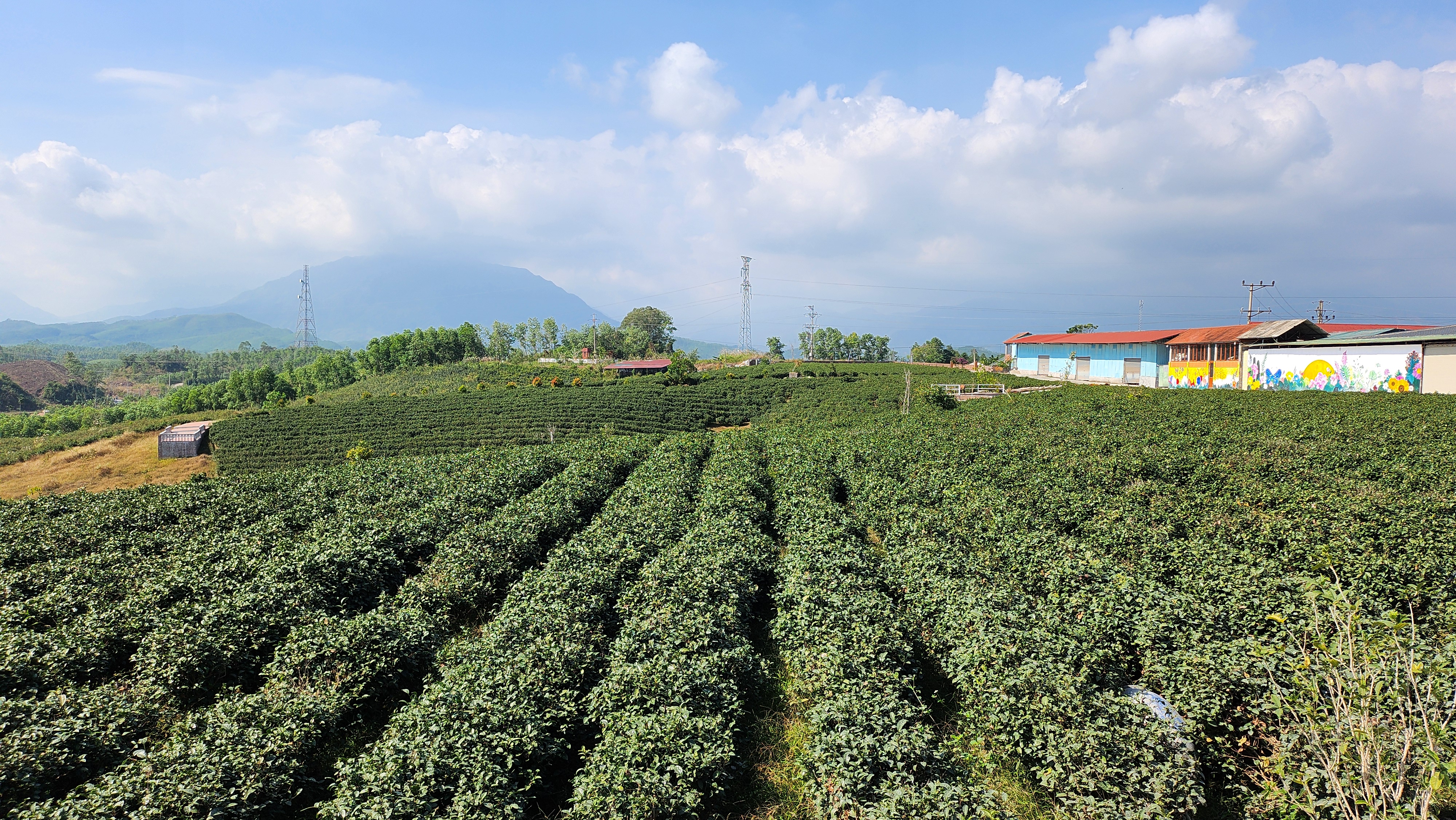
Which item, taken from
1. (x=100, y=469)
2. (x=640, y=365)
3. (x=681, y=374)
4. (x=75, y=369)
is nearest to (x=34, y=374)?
(x=75, y=369)

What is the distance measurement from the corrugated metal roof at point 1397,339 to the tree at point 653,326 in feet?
305

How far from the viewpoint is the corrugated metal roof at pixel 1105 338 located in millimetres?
49438

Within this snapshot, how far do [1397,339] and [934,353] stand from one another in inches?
2557

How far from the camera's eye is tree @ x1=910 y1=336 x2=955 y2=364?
95.9 m

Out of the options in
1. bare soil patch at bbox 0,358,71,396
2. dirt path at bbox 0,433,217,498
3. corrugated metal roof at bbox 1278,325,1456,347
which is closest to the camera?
corrugated metal roof at bbox 1278,325,1456,347

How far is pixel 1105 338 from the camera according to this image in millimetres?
53469

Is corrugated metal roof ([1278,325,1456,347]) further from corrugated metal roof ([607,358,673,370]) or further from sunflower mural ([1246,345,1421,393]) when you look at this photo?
corrugated metal roof ([607,358,673,370])

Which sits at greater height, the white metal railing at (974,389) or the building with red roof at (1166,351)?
the building with red roof at (1166,351)

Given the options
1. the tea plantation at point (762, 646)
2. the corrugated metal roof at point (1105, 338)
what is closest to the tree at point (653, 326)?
the corrugated metal roof at point (1105, 338)

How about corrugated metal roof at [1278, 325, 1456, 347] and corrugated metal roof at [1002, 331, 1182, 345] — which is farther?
corrugated metal roof at [1002, 331, 1182, 345]

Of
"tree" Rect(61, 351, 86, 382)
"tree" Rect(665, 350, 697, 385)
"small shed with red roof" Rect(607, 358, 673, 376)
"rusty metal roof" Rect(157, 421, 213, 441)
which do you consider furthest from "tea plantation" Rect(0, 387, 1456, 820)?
"tree" Rect(61, 351, 86, 382)

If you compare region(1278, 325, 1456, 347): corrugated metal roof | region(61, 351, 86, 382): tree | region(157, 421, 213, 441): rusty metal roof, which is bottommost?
region(157, 421, 213, 441): rusty metal roof

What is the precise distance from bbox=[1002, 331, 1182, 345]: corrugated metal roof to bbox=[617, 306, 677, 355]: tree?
2730 inches

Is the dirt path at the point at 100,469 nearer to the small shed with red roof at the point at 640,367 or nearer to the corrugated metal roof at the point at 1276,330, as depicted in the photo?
the small shed with red roof at the point at 640,367
